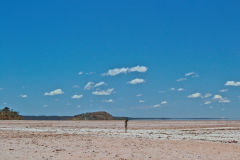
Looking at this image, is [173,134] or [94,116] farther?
[94,116]

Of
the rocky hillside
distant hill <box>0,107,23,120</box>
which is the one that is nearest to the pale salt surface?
distant hill <box>0,107,23,120</box>

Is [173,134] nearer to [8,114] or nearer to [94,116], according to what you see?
[8,114]

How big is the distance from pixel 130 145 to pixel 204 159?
5.63 metres

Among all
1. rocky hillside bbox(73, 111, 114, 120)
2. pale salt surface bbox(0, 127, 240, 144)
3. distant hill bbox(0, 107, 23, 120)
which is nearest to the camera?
pale salt surface bbox(0, 127, 240, 144)

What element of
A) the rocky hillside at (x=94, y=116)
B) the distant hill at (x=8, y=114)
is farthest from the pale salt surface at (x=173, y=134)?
the rocky hillside at (x=94, y=116)

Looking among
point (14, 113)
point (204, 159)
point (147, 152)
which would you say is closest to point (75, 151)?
point (147, 152)

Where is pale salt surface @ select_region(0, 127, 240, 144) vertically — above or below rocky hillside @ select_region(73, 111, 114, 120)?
below

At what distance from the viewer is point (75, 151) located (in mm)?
18266

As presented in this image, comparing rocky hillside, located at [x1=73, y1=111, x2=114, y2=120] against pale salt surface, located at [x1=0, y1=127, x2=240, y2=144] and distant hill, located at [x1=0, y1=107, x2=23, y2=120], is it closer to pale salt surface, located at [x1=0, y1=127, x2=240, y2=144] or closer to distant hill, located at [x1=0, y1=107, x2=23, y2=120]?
distant hill, located at [x1=0, y1=107, x2=23, y2=120]

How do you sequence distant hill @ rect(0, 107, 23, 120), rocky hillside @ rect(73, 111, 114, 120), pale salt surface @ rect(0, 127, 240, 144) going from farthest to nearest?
rocky hillside @ rect(73, 111, 114, 120), distant hill @ rect(0, 107, 23, 120), pale salt surface @ rect(0, 127, 240, 144)

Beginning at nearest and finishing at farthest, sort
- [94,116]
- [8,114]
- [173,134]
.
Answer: [173,134]
[8,114]
[94,116]

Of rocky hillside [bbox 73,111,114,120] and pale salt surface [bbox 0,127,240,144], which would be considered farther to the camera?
rocky hillside [bbox 73,111,114,120]

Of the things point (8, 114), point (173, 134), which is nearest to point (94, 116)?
point (8, 114)

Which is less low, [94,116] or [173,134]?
[94,116]
